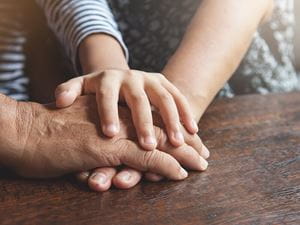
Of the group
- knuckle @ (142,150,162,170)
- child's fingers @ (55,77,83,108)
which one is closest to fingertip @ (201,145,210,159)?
knuckle @ (142,150,162,170)

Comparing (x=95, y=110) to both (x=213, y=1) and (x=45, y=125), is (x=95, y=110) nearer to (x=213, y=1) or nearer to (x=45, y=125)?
(x=45, y=125)

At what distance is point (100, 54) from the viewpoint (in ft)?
3.21

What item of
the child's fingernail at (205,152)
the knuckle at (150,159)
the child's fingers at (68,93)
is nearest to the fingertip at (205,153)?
the child's fingernail at (205,152)

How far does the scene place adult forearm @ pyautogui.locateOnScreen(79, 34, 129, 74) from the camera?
3.15ft

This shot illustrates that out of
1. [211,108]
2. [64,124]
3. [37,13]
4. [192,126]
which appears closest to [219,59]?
[211,108]

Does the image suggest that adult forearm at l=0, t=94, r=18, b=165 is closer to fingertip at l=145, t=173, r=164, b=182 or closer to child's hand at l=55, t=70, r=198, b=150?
child's hand at l=55, t=70, r=198, b=150

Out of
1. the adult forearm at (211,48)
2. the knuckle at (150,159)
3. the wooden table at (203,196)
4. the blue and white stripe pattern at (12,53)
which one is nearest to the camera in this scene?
the wooden table at (203,196)

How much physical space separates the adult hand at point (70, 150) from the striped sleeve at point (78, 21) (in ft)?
0.98

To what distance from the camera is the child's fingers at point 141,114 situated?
0.76 meters

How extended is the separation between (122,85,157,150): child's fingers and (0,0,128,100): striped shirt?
0.27m

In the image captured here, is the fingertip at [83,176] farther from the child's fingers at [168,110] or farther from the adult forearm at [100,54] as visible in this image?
the adult forearm at [100,54]

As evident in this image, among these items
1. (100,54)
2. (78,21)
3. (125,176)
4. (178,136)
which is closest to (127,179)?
(125,176)

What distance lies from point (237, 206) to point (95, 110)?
10.6 inches

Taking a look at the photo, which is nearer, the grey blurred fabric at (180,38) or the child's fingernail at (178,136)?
the child's fingernail at (178,136)
